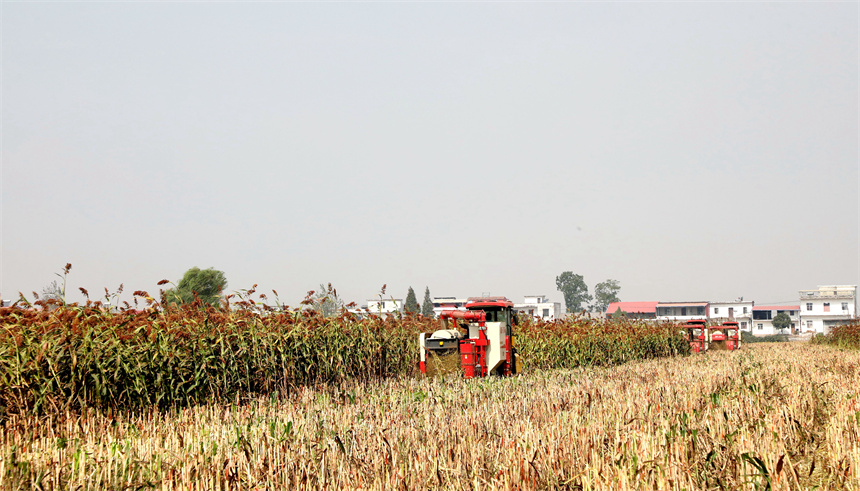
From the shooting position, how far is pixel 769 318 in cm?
10925

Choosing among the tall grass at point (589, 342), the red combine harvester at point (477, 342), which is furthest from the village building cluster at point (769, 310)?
the red combine harvester at point (477, 342)

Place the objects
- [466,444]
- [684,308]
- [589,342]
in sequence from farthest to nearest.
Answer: [684,308], [589,342], [466,444]

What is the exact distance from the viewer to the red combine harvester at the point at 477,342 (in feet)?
38.6

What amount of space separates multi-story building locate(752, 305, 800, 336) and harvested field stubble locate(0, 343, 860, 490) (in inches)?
4116

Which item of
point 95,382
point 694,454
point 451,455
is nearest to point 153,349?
point 95,382

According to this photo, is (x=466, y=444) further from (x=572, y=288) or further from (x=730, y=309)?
(x=572, y=288)

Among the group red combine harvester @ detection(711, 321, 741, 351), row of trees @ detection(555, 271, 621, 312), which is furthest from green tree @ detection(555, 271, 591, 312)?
red combine harvester @ detection(711, 321, 741, 351)

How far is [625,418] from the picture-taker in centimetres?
618

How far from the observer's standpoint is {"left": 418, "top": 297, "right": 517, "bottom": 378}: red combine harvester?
463 inches

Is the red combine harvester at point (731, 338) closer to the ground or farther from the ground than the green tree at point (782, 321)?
farther from the ground

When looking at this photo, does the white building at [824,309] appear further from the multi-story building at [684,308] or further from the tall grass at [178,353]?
the tall grass at [178,353]

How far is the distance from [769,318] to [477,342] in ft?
371

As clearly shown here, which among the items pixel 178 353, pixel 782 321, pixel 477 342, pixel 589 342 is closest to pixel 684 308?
pixel 782 321

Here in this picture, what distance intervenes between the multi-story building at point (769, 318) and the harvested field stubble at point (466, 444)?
105 m
